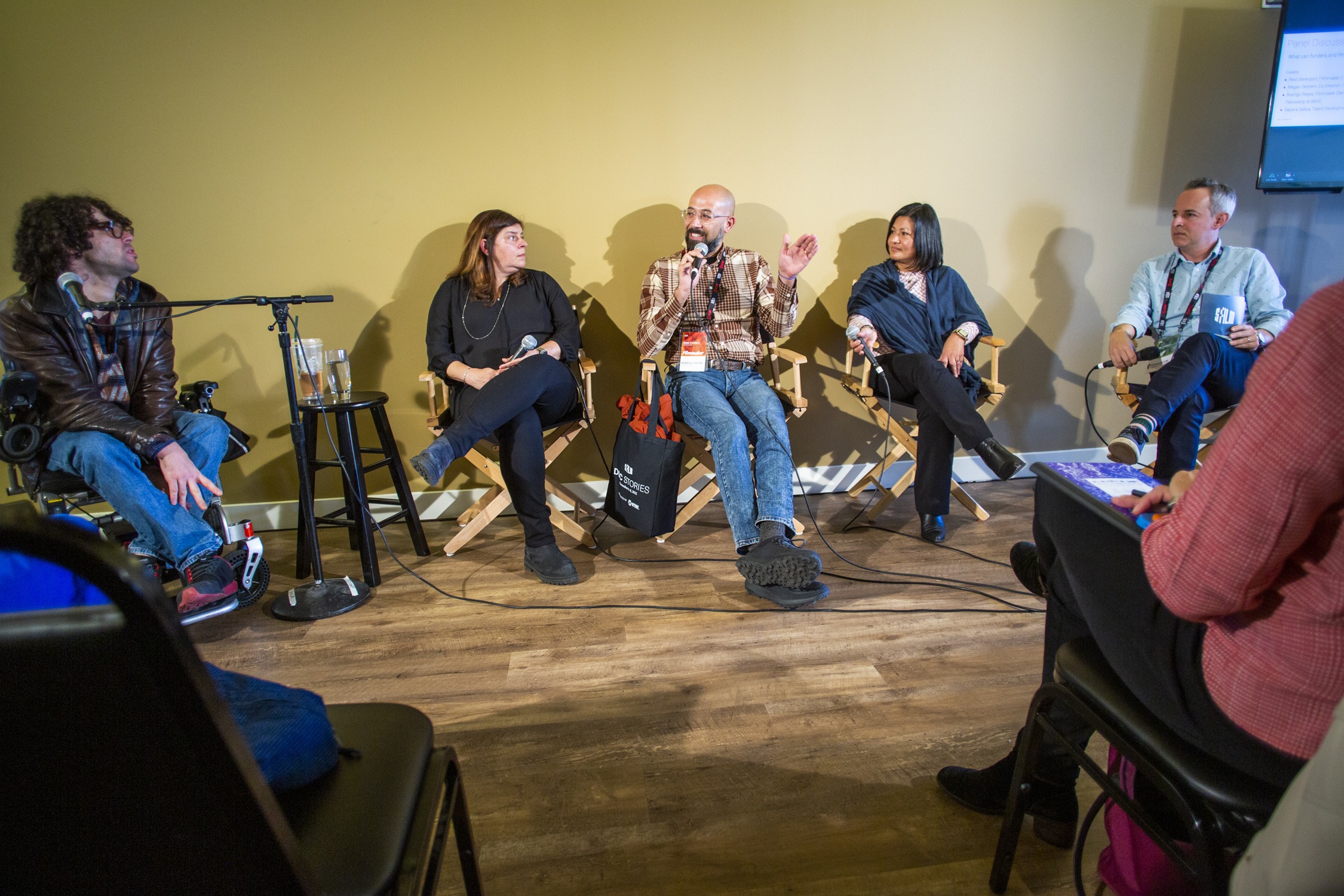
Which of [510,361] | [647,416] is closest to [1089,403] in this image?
[647,416]

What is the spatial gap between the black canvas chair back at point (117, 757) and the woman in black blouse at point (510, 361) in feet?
6.66

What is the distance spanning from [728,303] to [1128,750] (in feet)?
7.55

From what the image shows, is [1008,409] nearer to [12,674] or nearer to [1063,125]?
[1063,125]

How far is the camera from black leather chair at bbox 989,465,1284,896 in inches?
31.2

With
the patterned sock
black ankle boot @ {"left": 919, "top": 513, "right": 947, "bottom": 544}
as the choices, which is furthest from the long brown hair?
the patterned sock

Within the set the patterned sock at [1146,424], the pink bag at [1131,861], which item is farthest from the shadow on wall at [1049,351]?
the pink bag at [1131,861]

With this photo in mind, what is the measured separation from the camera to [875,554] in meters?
2.71

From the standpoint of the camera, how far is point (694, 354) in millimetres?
2887

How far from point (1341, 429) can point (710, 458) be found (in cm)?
216

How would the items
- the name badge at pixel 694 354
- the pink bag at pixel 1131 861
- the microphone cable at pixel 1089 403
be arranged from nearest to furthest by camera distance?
the pink bag at pixel 1131 861 → the name badge at pixel 694 354 → the microphone cable at pixel 1089 403

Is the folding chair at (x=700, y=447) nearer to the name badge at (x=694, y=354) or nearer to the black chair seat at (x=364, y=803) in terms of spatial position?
the name badge at (x=694, y=354)

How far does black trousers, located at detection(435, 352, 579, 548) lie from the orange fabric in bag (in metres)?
0.29

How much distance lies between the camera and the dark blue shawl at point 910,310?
3.05 meters

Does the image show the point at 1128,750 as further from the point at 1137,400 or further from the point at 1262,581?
the point at 1137,400
